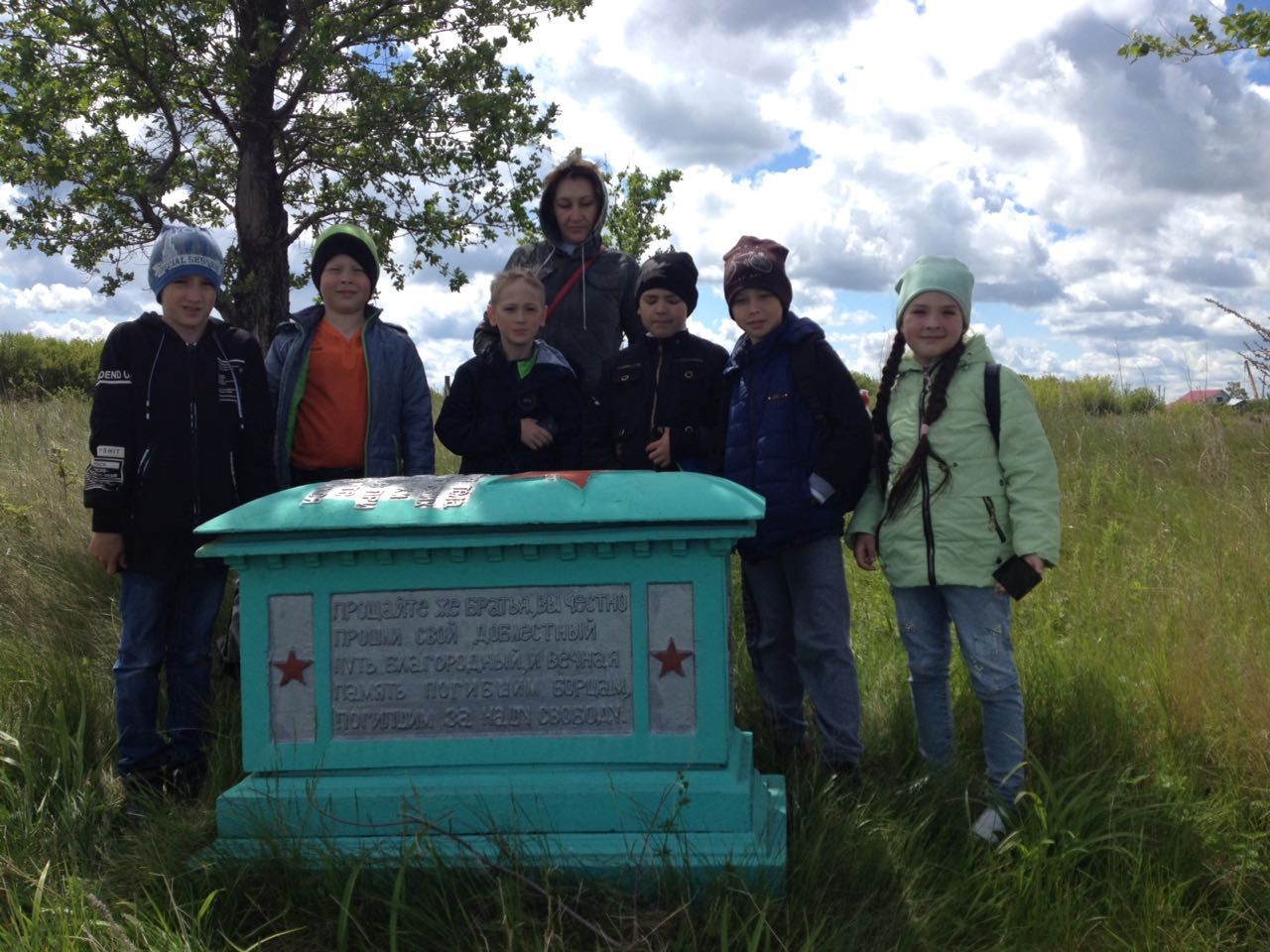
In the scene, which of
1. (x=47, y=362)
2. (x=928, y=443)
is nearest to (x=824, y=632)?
(x=928, y=443)

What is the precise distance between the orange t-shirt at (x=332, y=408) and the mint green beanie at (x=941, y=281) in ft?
6.23

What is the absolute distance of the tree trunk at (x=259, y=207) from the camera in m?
5.65

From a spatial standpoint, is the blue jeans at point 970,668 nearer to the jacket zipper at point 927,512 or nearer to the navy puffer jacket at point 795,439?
the jacket zipper at point 927,512

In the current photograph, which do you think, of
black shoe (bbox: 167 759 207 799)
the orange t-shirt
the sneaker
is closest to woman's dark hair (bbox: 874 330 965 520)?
the sneaker

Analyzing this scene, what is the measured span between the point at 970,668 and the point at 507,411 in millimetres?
1758

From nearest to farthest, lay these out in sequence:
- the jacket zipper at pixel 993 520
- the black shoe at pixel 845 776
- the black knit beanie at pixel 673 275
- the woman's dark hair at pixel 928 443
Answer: the jacket zipper at pixel 993 520 → the woman's dark hair at pixel 928 443 → the black shoe at pixel 845 776 → the black knit beanie at pixel 673 275

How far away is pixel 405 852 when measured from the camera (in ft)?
8.36

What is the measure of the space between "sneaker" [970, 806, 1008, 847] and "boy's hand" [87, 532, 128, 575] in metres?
2.79

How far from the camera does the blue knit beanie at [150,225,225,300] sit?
133 inches

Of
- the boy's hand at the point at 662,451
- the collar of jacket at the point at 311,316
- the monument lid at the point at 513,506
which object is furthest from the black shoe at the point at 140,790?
the boy's hand at the point at 662,451

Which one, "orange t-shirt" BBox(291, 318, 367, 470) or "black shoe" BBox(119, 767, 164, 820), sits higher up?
"orange t-shirt" BBox(291, 318, 367, 470)

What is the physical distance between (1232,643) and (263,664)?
3.35 m

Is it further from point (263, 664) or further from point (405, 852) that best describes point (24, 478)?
point (405, 852)

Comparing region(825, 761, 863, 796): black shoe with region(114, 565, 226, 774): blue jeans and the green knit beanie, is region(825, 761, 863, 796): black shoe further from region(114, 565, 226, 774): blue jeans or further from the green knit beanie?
the green knit beanie
